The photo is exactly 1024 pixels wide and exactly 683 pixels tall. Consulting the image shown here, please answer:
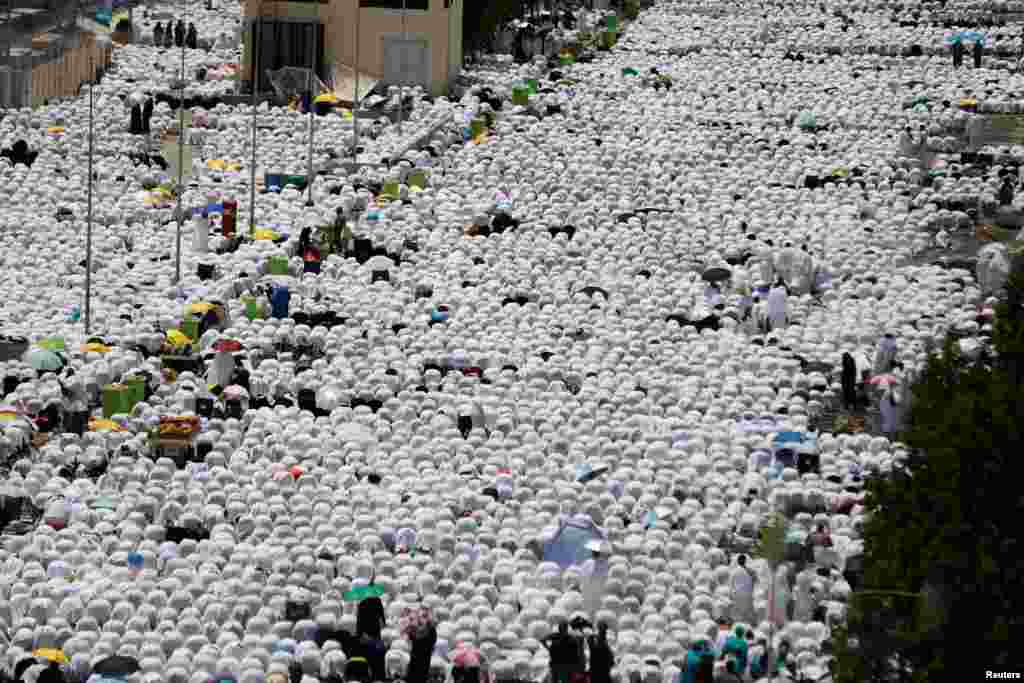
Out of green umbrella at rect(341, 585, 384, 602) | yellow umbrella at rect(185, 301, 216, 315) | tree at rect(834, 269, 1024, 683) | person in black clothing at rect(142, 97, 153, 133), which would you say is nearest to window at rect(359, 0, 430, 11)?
person in black clothing at rect(142, 97, 153, 133)

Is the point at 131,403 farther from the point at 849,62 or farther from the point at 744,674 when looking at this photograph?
the point at 849,62

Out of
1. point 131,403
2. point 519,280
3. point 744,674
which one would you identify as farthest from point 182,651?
point 519,280

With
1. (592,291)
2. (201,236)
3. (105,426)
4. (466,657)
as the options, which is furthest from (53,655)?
(201,236)

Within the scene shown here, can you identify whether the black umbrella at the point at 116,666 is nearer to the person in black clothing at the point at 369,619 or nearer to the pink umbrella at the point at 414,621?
the person in black clothing at the point at 369,619

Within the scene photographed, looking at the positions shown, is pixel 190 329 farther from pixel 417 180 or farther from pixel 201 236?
pixel 417 180

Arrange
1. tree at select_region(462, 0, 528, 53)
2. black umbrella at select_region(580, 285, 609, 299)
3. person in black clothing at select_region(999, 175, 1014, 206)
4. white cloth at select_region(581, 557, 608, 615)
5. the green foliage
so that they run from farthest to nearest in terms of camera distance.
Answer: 1. tree at select_region(462, 0, 528, 53)
2. person in black clothing at select_region(999, 175, 1014, 206)
3. black umbrella at select_region(580, 285, 609, 299)
4. white cloth at select_region(581, 557, 608, 615)
5. the green foliage

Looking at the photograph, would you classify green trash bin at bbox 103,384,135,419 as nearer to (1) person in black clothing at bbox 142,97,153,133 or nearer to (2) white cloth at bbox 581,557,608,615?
(2) white cloth at bbox 581,557,608,615
